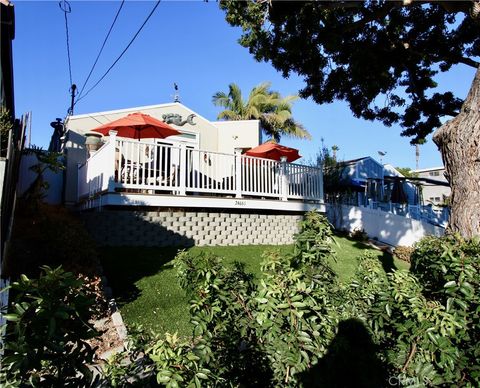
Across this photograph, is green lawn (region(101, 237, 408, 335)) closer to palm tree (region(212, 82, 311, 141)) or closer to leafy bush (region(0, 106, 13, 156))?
leafy bush (region(0, 106, 13, 156))

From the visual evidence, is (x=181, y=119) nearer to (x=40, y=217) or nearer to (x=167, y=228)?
(x=167, y=228)

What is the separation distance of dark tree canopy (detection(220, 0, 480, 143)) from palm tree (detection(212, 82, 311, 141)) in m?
11.3

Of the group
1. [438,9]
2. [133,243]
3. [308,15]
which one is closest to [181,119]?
[308,15]

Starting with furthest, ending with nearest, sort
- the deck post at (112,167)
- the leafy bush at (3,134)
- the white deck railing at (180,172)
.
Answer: the white deck railing at (180,172), the deck post at (112,167), the leafy bush at (3,134)

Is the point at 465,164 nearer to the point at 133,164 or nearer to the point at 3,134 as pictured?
the point at 133,164

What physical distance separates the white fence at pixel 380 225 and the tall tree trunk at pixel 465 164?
7604 millimetres

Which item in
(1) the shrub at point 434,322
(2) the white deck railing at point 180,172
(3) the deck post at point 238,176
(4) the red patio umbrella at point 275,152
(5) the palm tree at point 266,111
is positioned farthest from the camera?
(5) the palm tree at point 266,111

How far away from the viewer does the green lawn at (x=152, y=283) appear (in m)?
5.22

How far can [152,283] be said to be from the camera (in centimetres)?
639

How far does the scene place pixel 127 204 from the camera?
8102 millimetres

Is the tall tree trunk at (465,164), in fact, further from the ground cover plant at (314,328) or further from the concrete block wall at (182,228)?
the ground cover plant at (314,328)

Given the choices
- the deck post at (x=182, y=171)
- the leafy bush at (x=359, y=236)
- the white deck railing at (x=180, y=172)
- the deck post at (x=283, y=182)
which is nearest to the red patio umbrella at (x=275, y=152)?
the white deck railing at (x=180, y=172)

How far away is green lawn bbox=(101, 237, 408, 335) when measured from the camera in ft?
17.1

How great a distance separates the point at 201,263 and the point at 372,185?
18201 mm
